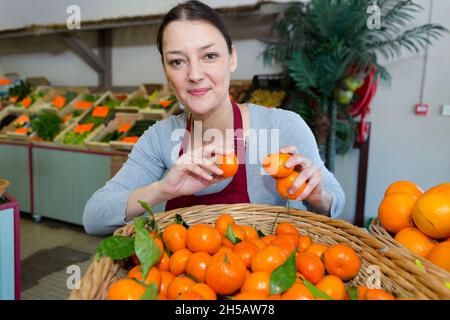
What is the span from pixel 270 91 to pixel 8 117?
3532 mm

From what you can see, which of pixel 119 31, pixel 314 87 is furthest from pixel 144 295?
pixel 119 31

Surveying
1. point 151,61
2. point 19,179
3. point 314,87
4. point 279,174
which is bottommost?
point 19,179

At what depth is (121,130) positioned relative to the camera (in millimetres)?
4043

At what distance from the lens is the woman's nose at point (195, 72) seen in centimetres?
122

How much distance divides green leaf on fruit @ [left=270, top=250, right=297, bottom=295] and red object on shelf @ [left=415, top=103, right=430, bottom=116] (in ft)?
10.6

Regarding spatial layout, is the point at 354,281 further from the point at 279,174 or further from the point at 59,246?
the point at 59,246

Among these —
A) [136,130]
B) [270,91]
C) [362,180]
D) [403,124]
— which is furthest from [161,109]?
[403,124]

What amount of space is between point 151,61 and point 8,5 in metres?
2.67

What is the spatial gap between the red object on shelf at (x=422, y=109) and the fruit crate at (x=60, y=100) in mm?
3879

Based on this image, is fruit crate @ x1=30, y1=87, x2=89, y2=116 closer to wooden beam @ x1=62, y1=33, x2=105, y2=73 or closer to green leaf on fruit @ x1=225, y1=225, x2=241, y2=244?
wooden beam @ x1=62, y1=33, x2=105, y2=73

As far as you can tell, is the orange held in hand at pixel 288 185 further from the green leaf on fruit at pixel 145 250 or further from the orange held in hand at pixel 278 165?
the green leaf on fruit at pixel 145 250

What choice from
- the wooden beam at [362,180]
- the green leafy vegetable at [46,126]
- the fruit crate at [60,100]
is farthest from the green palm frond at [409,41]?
the fruit crate at [60,100]

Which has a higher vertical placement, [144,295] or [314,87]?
[314,87]
